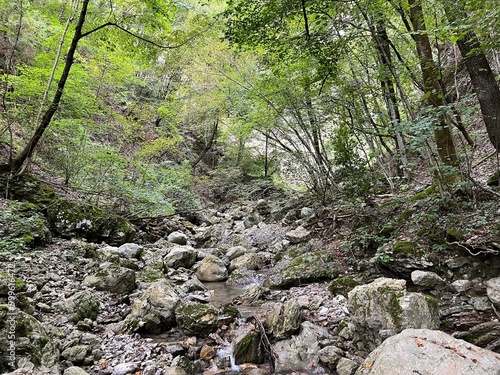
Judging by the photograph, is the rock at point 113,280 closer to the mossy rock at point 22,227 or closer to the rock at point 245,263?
the mossy rock at point 22,227

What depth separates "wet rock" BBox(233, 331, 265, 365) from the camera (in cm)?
391

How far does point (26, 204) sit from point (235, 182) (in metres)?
12.2

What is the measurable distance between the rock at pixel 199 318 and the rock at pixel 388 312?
2084 millimetres

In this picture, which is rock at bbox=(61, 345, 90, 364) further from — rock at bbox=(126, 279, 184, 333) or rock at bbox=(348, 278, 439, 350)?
rock at bbox=(348, 278, 439, 350)

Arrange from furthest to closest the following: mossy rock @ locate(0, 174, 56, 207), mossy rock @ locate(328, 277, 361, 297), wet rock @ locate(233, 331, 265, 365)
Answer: mossy rock @ locate(0, 174, 56, 207) → mossy rock @ locate(328, 277, 361, 297) → wet rock @ locate(233, 331, 265, 365)

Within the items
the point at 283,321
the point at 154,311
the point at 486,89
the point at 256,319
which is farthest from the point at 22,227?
the point at 486,89

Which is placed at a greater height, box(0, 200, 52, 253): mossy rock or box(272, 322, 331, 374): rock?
box(0, 200, 52, 253): mossy rock

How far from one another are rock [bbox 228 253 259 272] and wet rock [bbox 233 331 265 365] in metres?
3.88

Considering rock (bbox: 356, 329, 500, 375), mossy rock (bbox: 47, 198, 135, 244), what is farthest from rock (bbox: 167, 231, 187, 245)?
rock (bbox: 356, 329, 500, 375)

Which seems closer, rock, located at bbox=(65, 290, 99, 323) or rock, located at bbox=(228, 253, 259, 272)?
rock, located at bbox=(65, 290, 99, 323)

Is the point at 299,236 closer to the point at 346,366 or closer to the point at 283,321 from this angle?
the point at 283,321

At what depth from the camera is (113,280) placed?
223 inches

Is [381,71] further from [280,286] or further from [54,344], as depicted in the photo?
[54,344]

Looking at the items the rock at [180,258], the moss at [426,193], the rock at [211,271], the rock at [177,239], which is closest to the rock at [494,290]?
the moss at [426,193]
